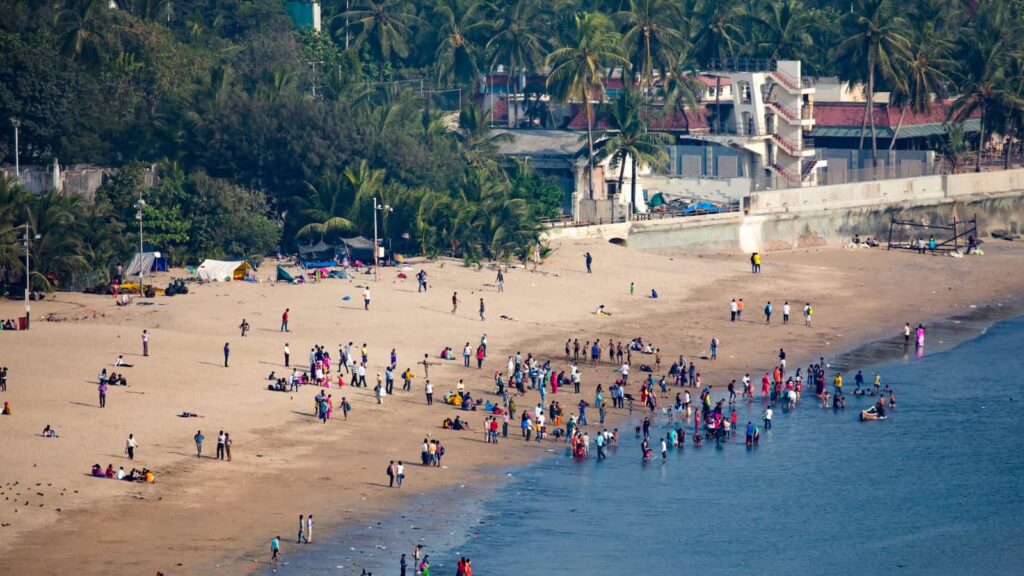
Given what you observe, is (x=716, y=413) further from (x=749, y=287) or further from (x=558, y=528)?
(x=749, y=287)

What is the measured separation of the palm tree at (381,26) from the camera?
383 feet

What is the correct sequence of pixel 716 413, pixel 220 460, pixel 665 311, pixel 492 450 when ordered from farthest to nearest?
pixel 665 311 → pixel 716 413 → pixel 492 450 → pixel 220 460

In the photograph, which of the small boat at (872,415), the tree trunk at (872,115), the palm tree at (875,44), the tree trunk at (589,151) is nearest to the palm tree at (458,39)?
the tree trunk at (589,151)

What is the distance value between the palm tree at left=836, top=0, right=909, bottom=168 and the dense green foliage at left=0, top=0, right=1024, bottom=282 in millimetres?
131

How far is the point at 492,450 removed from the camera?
51469 mm

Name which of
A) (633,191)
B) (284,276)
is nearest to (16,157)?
(284,276)

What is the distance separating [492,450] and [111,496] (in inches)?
494

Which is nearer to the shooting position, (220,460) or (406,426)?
(220,460)

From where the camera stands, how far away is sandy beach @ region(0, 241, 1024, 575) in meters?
42.5

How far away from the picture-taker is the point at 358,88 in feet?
325

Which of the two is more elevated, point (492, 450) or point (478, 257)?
point (478, 257)

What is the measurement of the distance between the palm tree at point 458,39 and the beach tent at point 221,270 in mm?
42767

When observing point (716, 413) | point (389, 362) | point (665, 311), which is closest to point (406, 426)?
point (389, 362)

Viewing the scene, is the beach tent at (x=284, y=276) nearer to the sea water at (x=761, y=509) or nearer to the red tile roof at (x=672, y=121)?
the sea water at (x=761, y=509)
